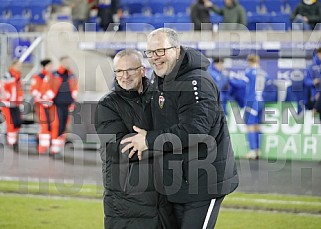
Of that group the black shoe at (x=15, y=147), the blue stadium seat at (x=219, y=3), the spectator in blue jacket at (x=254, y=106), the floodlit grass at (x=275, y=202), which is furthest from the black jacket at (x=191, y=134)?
the blue stadium seat at (x=219, y=3)

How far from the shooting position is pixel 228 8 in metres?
15.6

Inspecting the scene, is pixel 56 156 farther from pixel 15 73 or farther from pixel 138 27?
pixel 138 27

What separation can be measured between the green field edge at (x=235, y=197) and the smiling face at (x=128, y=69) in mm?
4676

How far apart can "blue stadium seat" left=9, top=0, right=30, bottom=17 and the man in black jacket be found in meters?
16.6

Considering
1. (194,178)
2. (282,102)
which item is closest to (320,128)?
(282,102)

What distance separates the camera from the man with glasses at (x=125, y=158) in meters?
4.57

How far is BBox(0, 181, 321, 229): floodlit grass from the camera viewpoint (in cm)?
797

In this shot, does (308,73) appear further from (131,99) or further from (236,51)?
(131,99)

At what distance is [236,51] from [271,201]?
5.67 metres

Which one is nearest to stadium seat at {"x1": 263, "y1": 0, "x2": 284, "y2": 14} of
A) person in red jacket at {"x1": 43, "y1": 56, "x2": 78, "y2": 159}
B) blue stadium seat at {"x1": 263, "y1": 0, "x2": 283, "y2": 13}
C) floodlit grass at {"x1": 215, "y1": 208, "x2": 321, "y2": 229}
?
blue stadium seat at {"x1": 263, "y1": 0, "x2": 283, "y2": 13}

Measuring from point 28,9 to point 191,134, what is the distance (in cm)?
1687

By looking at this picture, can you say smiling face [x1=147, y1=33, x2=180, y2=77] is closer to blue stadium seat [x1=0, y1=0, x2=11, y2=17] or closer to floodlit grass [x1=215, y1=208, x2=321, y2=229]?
floodlit grass [x1=215, y1=208, x2=321, y2=229]

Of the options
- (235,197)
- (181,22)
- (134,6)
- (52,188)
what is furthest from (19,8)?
(235,197)

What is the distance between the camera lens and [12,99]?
14562 mm
